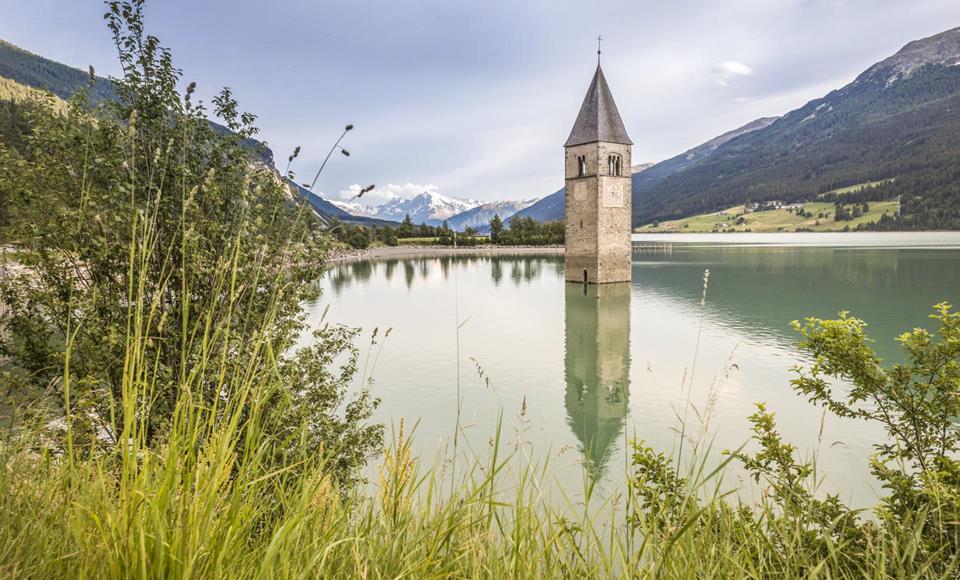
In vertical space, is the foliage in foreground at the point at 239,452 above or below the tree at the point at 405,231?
below

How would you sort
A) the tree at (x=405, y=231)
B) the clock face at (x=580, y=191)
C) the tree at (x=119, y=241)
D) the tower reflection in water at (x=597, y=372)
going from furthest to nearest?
the tree at (x=405, y=231)
the clock face at (x=580, y=191)
the tower reflection in water at (x=597, y=372)
the tree at (x=119, y=241)

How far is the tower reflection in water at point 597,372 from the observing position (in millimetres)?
10699

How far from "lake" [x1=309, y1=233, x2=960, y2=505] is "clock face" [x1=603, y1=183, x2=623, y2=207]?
6.56 meters

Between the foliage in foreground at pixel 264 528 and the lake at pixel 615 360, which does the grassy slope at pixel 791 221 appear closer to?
the lake at pixel 615 360

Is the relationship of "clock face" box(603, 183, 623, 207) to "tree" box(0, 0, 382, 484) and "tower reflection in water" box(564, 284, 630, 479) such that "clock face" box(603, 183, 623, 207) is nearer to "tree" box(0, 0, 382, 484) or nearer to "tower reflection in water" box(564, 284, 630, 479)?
"tower reflection in water" box(564, 284, 630, 479)

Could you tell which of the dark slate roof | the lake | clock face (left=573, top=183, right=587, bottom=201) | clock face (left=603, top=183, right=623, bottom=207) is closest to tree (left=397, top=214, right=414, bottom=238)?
the lake

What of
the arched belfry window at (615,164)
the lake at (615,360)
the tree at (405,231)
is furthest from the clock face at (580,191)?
the tree at (405,231)

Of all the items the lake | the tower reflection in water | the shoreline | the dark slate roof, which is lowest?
the tower reflection in water

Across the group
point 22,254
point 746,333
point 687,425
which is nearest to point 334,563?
point 22,254

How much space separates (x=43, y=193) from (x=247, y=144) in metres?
2.94

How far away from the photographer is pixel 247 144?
26.9 ft

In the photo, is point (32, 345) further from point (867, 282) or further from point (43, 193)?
point (867, 282)

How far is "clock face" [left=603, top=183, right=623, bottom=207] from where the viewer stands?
38875mm

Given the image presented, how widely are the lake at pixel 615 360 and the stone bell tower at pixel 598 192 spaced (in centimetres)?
213
